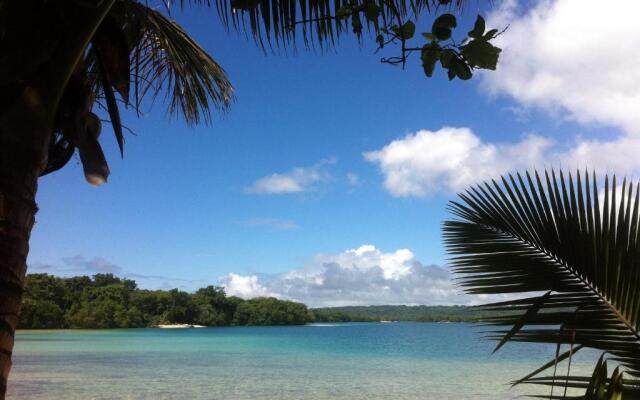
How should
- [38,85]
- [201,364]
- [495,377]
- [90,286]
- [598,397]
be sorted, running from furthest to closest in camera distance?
1. [90,286]
2. [201,364]
3. [495,377]
4. [38,85]
5. [598,397]

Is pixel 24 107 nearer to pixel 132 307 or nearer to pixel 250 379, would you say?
pixel 250 379

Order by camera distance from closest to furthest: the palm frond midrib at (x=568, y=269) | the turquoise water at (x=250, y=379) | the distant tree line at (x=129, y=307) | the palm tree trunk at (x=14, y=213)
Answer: the palm tree trunk at (x=14, y=213)
the palm frond midrib at (x=568, y=269)
the turquoise water at (x=250, y=379)
the distant tree line at (x=129, y=307)

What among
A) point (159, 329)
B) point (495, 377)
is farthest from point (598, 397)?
point (159, 329)

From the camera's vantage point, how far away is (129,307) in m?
80.4

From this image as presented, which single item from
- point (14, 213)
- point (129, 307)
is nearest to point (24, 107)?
point (14, 213)

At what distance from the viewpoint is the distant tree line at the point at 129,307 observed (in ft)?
206

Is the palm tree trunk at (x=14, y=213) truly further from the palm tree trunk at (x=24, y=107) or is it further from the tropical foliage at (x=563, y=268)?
the tropical foliage at (x=563, y=268)

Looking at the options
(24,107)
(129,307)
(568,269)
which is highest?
(129,307)

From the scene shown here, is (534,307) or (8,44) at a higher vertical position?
(8,44)

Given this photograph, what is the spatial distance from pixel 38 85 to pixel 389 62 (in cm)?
114

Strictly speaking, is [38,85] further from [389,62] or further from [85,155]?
[389,62]

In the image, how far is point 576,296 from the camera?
1.70 m

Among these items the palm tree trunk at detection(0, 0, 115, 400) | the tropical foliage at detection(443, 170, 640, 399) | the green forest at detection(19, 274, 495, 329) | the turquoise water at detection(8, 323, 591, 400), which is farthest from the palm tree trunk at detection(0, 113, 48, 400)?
the green forest at detection(19, 274, 495, 329)

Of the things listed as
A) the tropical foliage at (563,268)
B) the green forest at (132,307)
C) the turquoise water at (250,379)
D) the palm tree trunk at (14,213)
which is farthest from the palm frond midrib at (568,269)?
the green forest at (132,307)
